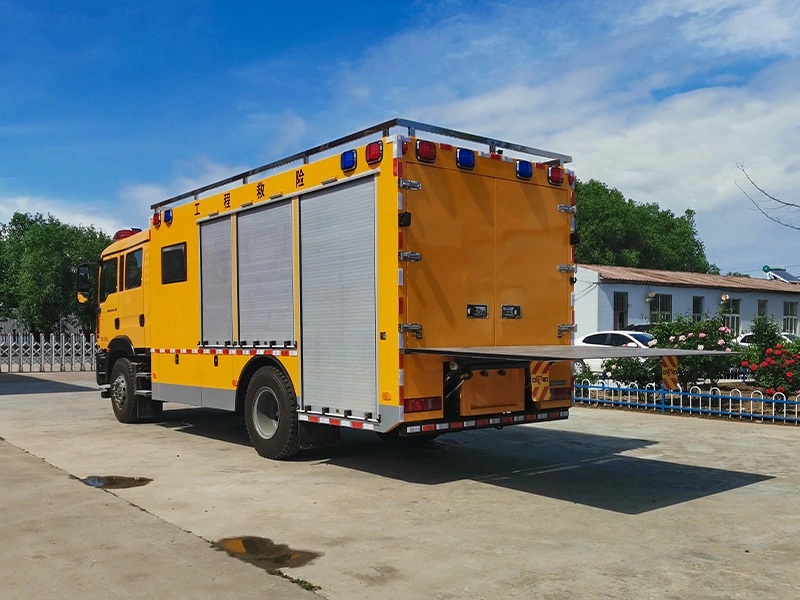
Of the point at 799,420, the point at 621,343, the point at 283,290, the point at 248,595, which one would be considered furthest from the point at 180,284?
the point at 621,343

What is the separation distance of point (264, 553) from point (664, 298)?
28012mm

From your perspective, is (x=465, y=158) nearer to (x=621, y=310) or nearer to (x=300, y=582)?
(x=300, y=582)

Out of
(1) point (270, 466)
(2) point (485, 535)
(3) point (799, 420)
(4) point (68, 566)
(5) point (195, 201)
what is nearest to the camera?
(4) point (68, 566)

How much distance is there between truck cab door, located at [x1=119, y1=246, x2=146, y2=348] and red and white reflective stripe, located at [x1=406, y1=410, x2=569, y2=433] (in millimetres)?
6617

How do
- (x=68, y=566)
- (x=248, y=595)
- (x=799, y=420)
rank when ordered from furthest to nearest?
(x=799, y=420) < (x=68, y=566) < (x=248, y=595)

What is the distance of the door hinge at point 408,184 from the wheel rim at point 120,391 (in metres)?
7.64

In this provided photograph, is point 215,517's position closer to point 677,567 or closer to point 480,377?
point 480,377

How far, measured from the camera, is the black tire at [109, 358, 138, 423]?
13.0m

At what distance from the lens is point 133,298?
13.1 m

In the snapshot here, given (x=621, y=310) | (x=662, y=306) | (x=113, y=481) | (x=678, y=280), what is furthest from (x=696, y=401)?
(x=678, y=280)

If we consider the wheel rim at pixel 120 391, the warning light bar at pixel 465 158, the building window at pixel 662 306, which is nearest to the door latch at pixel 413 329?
the warning light bar at pixel 465 158

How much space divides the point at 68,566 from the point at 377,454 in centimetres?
519

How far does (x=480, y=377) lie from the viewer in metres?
8.20

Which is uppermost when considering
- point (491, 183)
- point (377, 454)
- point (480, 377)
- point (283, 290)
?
point (491, 183)
